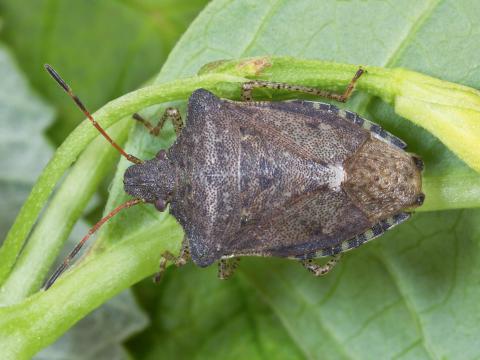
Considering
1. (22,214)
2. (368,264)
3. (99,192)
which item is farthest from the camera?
(99,192)

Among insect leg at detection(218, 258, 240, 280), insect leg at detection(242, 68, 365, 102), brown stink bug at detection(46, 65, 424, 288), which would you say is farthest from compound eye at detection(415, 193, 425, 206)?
insect leg at detection(218, 258, 240, 280)

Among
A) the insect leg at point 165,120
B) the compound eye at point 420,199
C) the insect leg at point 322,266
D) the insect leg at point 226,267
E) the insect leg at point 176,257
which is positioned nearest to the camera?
the compound eye at point 420,199

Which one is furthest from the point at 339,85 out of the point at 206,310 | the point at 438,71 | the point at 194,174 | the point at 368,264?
the point at 206,310

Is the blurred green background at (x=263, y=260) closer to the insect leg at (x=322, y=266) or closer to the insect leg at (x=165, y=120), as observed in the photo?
the insect leg at (x=165, y=120)

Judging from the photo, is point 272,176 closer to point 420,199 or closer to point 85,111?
point 420,199

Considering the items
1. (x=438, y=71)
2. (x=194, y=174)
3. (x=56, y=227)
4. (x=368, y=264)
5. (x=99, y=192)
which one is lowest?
(x=368, y=264)

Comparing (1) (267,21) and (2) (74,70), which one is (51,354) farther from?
(1) (267,21)

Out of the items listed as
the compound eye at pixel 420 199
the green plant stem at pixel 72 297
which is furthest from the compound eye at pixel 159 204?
the compound eye at pixel 420 199
